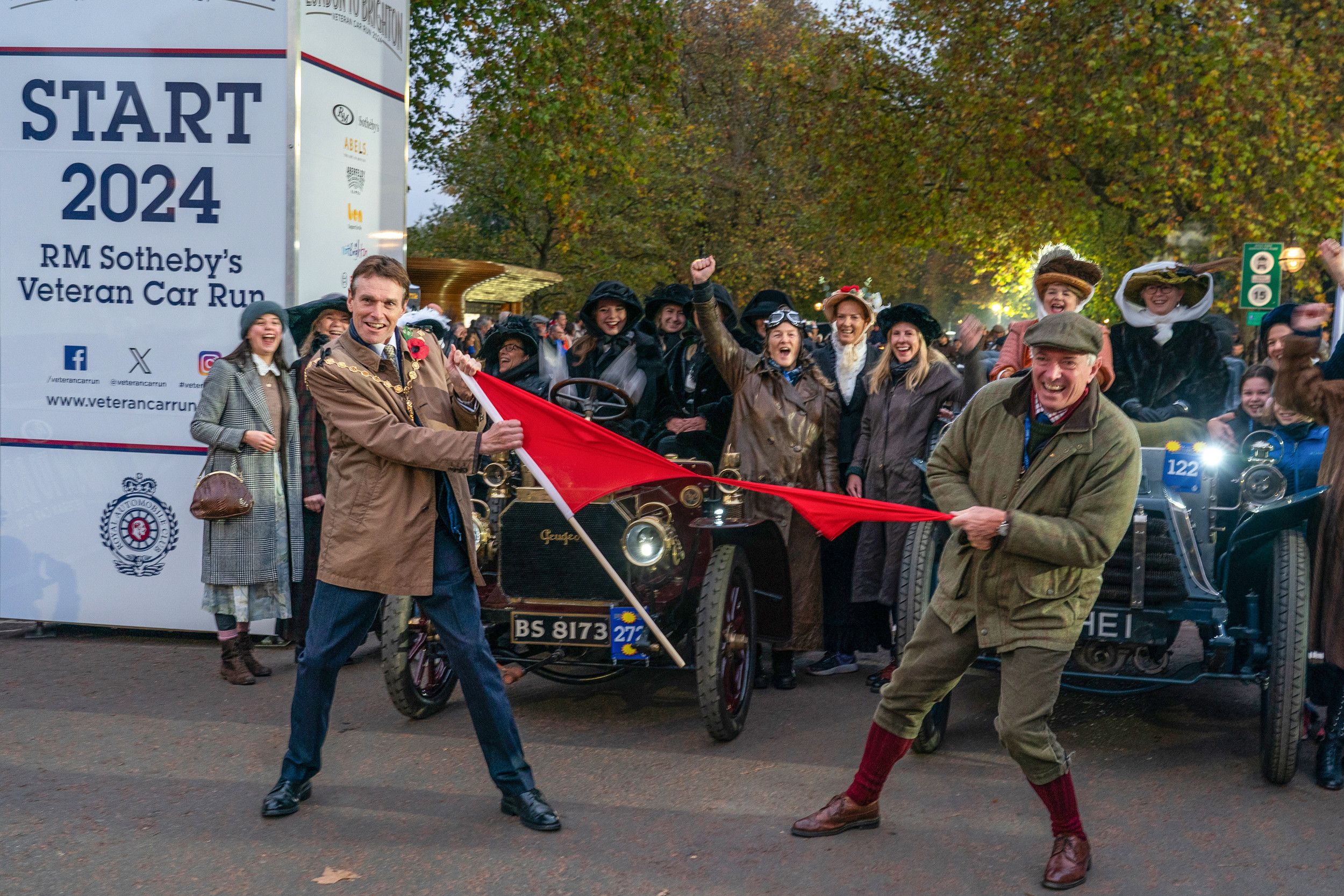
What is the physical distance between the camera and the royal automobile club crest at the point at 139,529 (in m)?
7.49

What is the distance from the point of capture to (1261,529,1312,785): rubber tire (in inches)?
191

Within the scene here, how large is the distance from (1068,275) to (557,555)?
2925 millimetres

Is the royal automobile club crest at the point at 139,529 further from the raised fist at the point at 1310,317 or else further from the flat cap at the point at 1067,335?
the raised fist at the point at 1310,317

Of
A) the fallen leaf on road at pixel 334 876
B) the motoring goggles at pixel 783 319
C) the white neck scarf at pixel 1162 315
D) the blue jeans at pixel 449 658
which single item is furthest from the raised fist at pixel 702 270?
the fallen leaf on road at pixel 334 876

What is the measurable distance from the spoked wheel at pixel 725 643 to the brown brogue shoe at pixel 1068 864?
5.40 ft

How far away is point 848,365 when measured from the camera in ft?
23.8

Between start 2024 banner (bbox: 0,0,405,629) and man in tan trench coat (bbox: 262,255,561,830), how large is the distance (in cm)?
297

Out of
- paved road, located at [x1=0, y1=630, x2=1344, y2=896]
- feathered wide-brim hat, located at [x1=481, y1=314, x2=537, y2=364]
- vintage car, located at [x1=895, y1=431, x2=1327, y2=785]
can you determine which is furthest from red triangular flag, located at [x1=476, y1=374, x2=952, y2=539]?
feathered wide-brim hat, located at [x1=481, y1=314, x2=537, y2=364]

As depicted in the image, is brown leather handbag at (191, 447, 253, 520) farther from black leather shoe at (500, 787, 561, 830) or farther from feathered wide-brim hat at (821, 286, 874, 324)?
feathered wide-brim hat at (821, 286, 874, 324)

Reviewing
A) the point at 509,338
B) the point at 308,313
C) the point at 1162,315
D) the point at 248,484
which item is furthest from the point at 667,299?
the point at 1162,315

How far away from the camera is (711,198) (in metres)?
33.8

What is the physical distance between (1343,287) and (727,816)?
3.31 meters

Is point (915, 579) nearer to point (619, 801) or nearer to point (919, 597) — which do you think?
point (919, 597)

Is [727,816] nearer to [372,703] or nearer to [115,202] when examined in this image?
[372,703]
